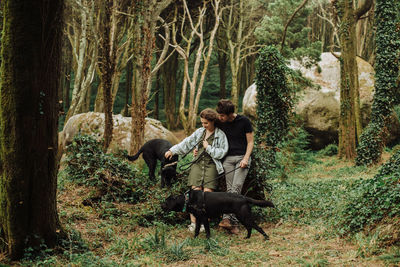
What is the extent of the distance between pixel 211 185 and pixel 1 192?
321 centimetres

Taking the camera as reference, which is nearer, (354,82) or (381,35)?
(381,35)

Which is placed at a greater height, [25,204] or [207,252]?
[25,204]

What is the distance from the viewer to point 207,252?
517cm

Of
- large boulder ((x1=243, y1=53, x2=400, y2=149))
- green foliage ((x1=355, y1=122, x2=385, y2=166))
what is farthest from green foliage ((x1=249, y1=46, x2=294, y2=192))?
large boulder ((x1=243, y1=53, x2=400, y2=149))

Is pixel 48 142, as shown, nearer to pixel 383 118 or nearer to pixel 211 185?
pixel 211 185

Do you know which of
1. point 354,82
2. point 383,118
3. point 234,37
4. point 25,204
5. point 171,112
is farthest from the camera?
point 234,37

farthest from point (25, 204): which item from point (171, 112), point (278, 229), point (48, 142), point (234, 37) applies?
point (234, 37)

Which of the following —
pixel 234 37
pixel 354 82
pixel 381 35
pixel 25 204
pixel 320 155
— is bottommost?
pixel 320 155

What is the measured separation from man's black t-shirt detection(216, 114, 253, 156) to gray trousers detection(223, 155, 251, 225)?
0.36 ft

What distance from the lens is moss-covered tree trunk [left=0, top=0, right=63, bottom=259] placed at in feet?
13.6

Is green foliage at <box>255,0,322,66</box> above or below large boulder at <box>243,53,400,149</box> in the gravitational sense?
above

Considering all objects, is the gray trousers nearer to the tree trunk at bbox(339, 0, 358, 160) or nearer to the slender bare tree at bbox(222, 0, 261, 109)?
the tree trunk at bbox(339, 0, 358, 160)

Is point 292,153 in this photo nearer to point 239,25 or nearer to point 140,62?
point 140,62

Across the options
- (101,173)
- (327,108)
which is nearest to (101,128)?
(101,173)
